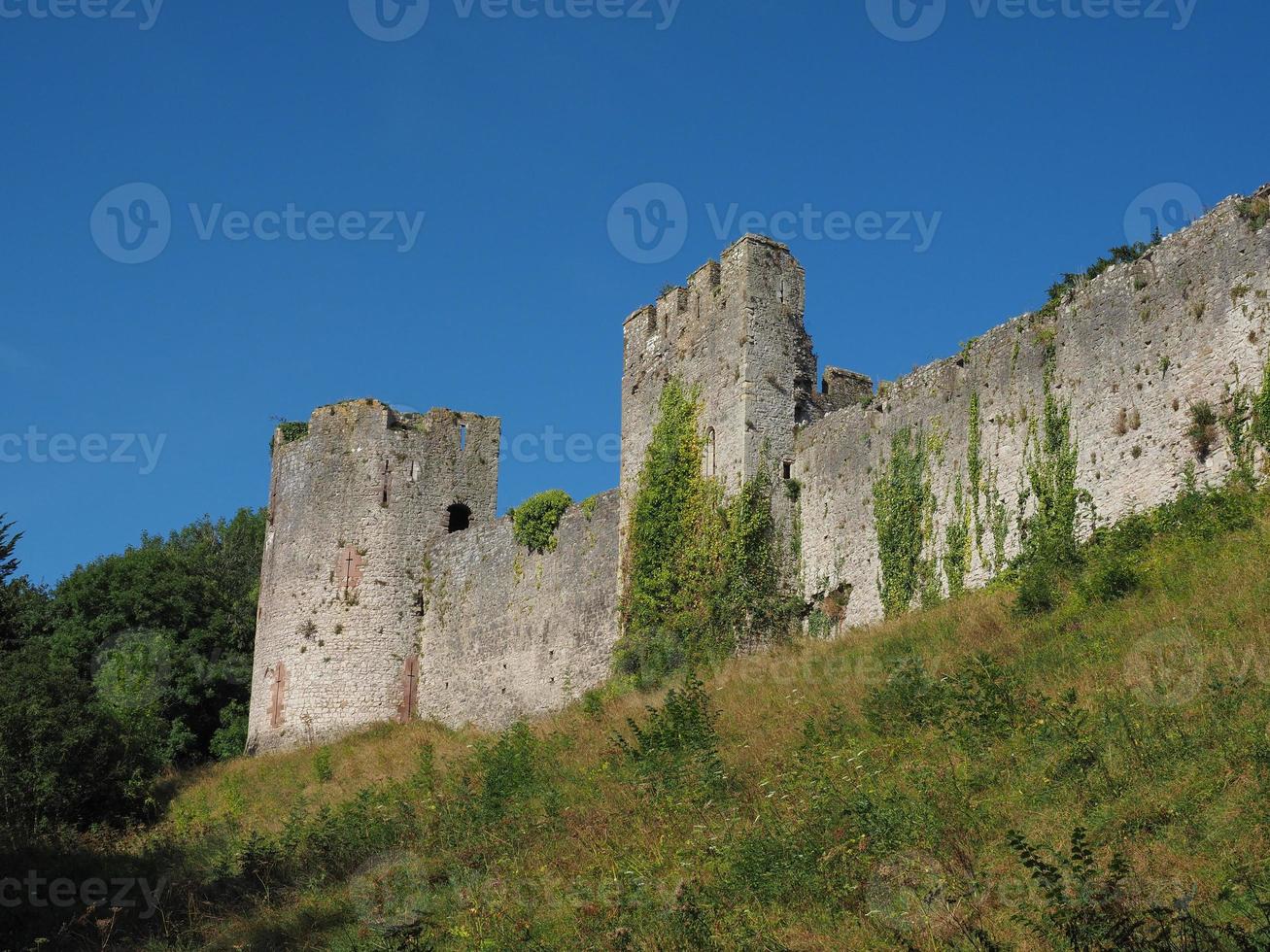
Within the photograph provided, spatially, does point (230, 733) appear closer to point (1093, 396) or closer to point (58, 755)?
point (58, 755)

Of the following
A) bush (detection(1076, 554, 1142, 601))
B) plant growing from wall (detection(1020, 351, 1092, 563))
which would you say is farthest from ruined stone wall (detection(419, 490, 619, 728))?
bush (detection(1076, 554, 1142, 601))

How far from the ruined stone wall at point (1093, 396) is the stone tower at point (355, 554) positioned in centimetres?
1120

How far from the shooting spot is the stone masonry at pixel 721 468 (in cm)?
1559

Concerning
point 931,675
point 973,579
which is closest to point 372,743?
point 973,579

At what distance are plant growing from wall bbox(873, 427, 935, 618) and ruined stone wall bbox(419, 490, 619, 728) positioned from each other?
19.1 feet

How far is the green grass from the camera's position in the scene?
26.6 ft

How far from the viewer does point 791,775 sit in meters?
11.3

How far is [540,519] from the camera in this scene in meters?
26.3

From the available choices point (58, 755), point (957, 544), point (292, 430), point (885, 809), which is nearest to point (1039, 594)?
point (957, 544)

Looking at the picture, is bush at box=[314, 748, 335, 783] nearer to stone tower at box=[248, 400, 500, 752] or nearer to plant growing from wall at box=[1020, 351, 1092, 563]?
stone tower at box=[248, 400, 500, 752]

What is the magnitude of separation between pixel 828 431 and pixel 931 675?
8.27m

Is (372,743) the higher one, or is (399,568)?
(399,568)

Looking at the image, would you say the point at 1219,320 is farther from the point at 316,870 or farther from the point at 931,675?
the point at 316,870

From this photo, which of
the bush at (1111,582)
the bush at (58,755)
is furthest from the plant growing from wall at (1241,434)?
the bush at (58,755)
